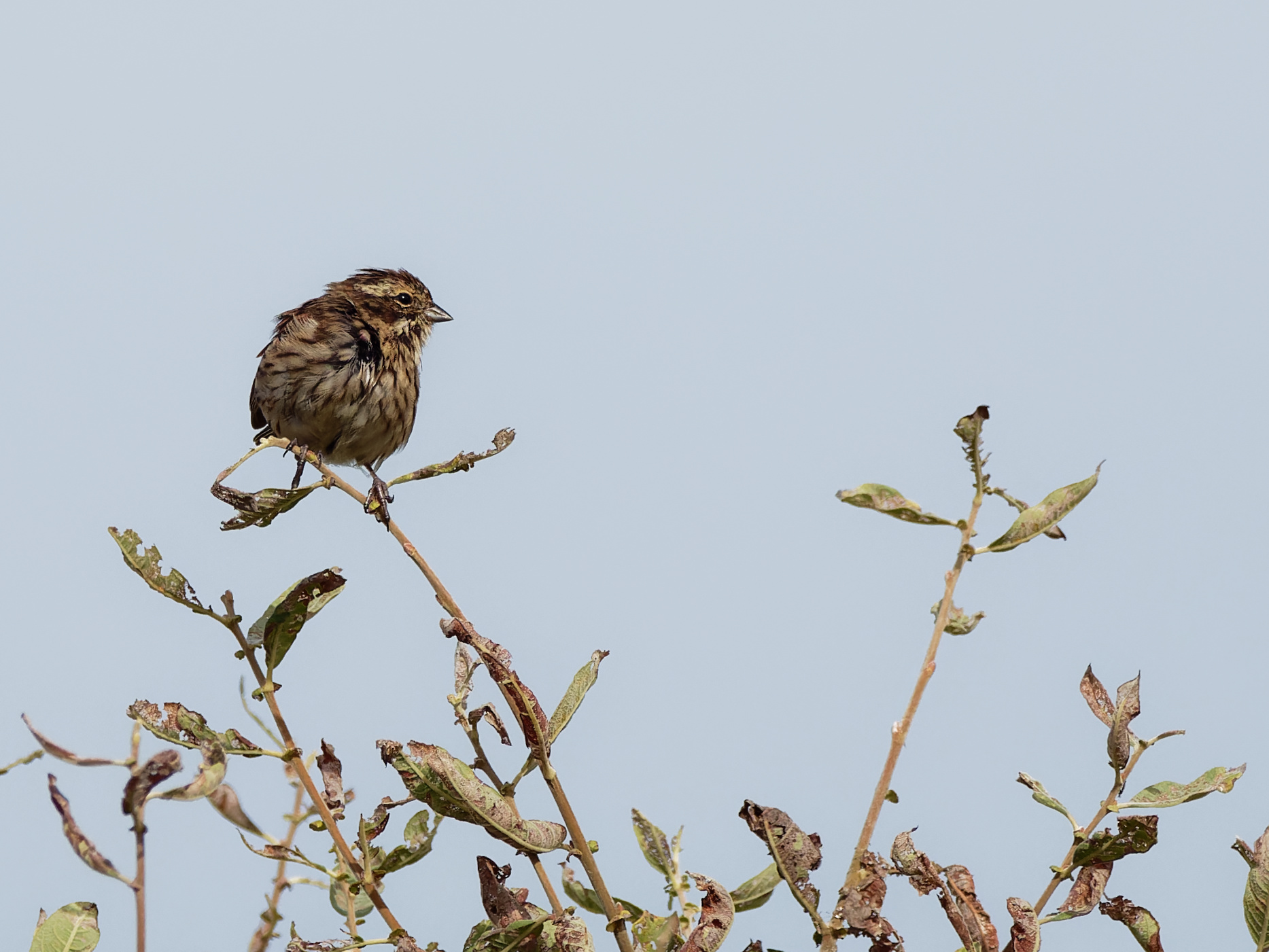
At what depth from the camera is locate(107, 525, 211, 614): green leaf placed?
1.82 meters

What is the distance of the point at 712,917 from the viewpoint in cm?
153

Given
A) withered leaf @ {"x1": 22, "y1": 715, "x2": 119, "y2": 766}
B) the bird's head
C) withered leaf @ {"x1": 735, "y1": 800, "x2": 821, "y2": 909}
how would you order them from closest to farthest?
1. withered leaf @ {"x1": 22, "y1": 715, "x2": 119, "y2": 766}
2. withered leaf @ {"x1": 735, "y1": 800, "x2": 821, "y2": 909}
3. the bird's head

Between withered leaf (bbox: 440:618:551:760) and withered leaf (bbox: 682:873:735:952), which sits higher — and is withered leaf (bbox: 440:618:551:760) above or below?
above

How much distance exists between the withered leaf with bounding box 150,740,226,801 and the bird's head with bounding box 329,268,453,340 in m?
4.97

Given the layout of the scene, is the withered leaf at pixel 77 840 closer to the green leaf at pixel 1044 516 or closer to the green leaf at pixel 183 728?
the green leaf at pixel 183 728

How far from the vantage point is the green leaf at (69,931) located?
5.22 feet

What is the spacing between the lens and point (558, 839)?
159cm

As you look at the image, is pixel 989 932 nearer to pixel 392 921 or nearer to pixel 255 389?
pixel 392 921

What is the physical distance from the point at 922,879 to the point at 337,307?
15.9 feet

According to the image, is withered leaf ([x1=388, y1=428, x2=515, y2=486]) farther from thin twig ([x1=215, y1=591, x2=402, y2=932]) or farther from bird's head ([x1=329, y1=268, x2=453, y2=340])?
bird's head ([x1=329, y1=268, x2=453, y2=340])

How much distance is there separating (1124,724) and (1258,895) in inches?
11.0

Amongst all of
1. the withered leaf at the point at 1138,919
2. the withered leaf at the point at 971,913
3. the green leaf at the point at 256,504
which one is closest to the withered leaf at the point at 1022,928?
the withered leaf at the point at 971,913

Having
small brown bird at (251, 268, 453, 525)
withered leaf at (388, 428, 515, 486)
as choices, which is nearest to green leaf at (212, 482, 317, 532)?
withered leaf at (388, 428, 515, 486)

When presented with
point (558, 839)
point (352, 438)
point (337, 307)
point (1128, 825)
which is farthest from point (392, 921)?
point (337, 307)
